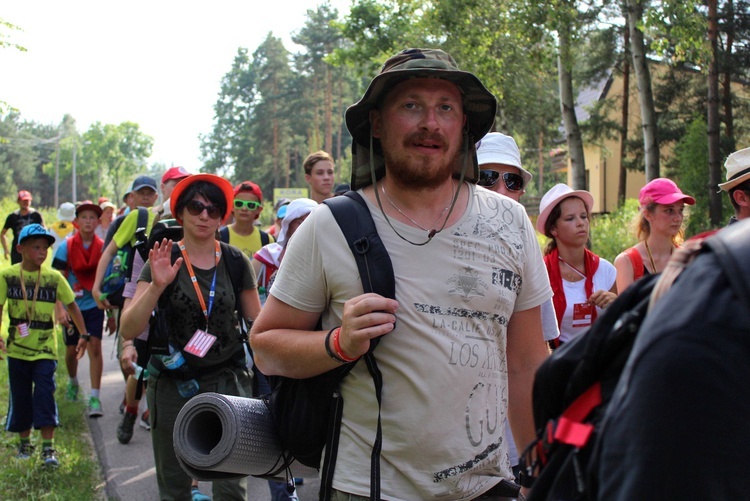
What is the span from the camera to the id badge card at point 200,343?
15.8ft

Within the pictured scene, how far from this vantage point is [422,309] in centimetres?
267

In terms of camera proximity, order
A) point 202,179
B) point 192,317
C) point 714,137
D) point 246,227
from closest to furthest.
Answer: point 192,317, point 202,179, point 246,227, point 714,137

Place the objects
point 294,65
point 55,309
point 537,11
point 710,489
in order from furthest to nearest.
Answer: point 294,65 → point 537,11 → point 55,309 → point 710,489

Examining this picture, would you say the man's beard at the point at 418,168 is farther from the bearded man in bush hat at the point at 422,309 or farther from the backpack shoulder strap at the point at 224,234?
the backpack shoulder strap at the point at 224,234

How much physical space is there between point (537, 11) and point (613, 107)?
19645 millimetres

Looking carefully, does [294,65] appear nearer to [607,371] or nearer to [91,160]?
[91,160]

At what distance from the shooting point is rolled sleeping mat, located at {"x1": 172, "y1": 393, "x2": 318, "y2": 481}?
9.06 ft

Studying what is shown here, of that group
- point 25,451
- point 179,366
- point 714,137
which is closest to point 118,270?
point 25,451

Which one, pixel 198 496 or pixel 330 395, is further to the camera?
pixel 198 496

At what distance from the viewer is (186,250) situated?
5047mm

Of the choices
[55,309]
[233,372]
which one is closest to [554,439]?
[233,372]

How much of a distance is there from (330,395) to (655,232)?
3.43m

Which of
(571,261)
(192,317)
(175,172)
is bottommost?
(192,317)

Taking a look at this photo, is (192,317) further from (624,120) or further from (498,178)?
(624,120)
